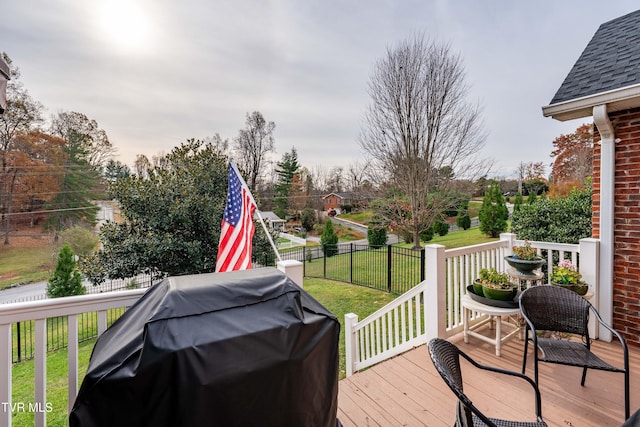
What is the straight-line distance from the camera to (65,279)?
7.70 meters

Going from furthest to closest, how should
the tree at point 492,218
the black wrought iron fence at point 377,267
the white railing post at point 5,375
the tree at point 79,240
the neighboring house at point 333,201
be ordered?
the neighboring house at point 333,201 < the tree at point 492,218 < the tree at point 79,240 < the black wrought iron fence at point 377,267 < the white railing post at point 5,375

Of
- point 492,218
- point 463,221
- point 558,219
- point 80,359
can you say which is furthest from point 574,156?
point 80,359

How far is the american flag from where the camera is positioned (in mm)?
3539

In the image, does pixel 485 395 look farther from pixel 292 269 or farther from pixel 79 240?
pixel 79 240

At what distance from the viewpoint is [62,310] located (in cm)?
136

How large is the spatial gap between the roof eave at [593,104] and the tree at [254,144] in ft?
48.8

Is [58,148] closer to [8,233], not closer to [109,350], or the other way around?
[8,233]

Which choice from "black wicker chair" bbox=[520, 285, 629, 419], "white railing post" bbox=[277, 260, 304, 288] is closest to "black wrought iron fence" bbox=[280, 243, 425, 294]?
"black wicker chair" bbox=[520, 285, 629, 419]

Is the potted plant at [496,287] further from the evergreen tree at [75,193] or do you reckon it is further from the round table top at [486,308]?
the evergreen tree at [75,193]

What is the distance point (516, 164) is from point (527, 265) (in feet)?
52.5

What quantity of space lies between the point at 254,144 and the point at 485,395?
1673 centimetres

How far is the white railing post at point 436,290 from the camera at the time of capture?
9.35ft

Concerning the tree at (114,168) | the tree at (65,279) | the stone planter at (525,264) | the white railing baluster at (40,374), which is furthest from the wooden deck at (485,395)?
the tree at (114,168)

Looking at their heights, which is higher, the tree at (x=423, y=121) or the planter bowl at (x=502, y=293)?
the tree at (x=423, y=121)
